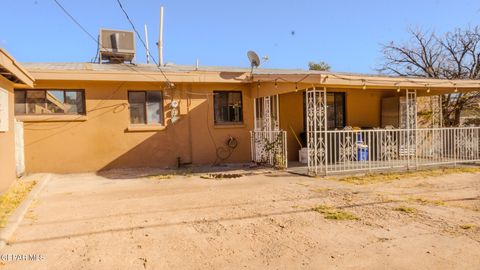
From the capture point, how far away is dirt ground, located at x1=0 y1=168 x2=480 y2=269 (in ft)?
13.4

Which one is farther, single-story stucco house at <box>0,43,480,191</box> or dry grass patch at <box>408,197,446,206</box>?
single-story stucco house at <box>0,43,480,191</box>

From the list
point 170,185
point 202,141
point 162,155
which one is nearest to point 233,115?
point 202,141

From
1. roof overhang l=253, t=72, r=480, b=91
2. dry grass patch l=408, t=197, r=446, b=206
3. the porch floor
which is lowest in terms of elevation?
dry grass patch l=408, t=197, r=446, b=206

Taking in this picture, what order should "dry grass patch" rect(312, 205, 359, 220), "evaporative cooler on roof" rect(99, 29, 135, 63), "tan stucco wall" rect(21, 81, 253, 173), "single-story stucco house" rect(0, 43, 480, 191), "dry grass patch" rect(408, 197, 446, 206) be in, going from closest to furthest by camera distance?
"dry grass patch" rect(312, 205, 359, 220)
"dry grass patch" rect(408, 197, 446, 206)
"single-story stucco house" rect(0, 43, 480, 191)
"tan stucco wall" rect(21, 81, 253, 173)
"evaporative cooler on roof" rect(99, 29, 135, 63)

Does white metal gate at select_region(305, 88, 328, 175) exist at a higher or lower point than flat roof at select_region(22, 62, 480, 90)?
lower

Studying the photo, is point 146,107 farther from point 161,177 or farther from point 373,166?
point 373,166

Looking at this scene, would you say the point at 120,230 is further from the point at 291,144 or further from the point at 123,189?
the point at 291,144

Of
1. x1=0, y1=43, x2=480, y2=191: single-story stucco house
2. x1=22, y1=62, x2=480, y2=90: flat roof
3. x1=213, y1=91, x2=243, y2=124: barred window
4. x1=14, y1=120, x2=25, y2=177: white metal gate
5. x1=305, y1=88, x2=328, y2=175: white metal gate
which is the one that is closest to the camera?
x1=22, y1=62, x2=480, y2=90: flat roof

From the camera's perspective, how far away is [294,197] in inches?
286

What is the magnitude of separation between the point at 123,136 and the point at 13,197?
4.83m

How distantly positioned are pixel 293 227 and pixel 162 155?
7915mm

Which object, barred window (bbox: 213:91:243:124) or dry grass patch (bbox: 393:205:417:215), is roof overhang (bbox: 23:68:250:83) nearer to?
barred window (bbox: 213:91:243:124)

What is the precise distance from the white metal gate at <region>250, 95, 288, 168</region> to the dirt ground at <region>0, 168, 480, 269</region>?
2.57 meters

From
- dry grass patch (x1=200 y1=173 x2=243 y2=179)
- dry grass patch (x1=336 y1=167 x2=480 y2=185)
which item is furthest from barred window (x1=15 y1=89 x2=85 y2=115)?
dry grass patch (x1=336 y1=167 x2=480 y2=185)
